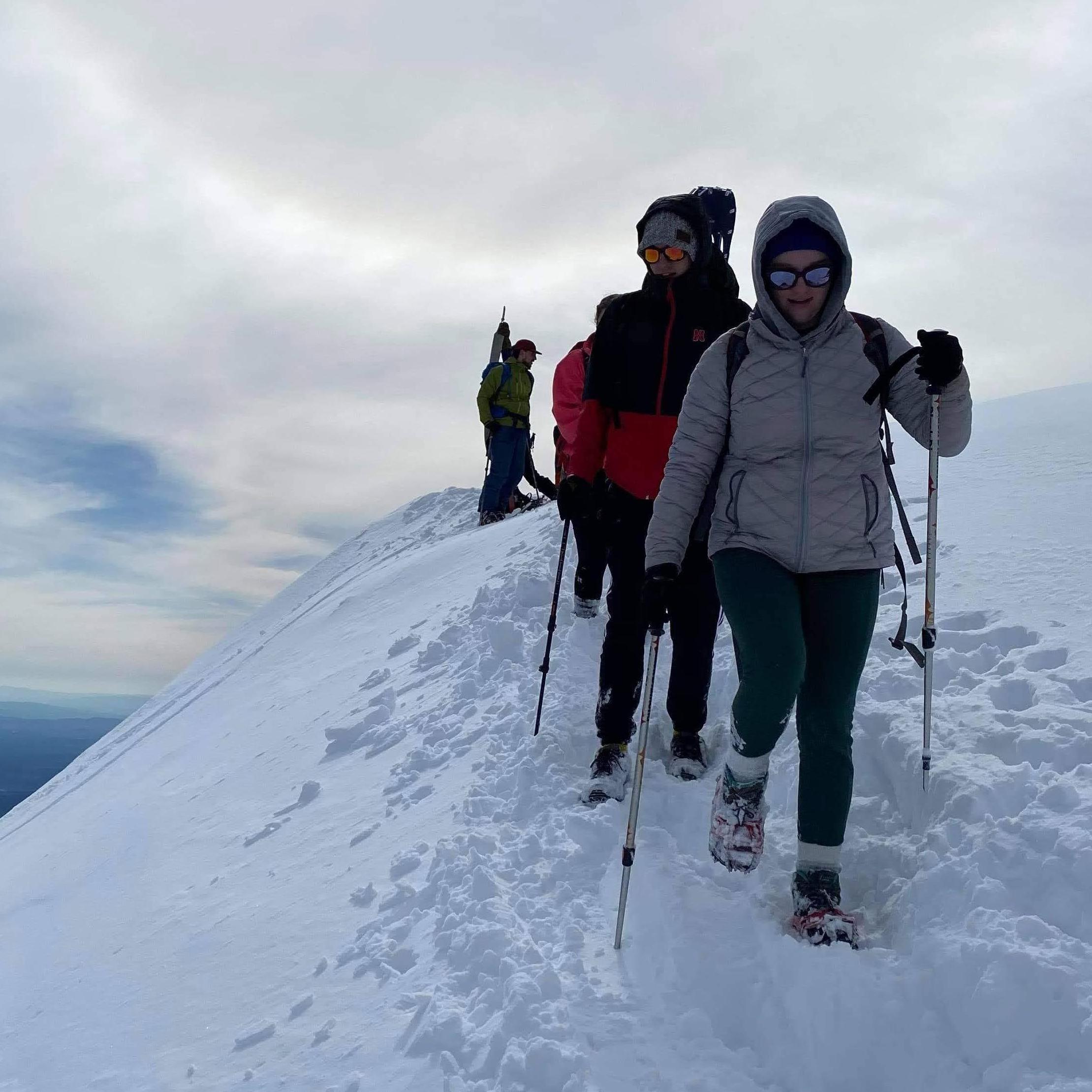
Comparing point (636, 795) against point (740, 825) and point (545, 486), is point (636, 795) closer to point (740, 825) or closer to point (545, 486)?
point (740, 825)

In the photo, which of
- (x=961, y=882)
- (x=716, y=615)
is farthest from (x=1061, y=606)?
(x=961, y=882)

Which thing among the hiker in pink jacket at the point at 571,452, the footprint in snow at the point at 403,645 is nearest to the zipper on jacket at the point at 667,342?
the hiker in pink jacket at the point at 571,452

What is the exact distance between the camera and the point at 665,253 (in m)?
3.92

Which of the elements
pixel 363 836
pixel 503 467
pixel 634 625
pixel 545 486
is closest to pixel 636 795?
pixel 634 625

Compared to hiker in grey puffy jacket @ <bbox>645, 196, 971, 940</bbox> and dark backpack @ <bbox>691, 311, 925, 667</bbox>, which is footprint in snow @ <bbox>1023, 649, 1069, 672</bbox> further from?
hiker in grey puffy jacket @ <bbox>645, 196, 971, 940</bbox>

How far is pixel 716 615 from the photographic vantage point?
4.02 m

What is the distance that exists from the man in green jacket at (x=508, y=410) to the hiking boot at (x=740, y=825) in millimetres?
9237

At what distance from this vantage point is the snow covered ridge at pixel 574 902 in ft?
7.97

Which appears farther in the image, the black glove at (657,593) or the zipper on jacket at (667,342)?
the zipper on jacket at (667,342)

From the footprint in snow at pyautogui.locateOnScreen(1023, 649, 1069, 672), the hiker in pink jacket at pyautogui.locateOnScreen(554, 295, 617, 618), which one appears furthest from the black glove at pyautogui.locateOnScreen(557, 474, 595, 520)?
the footprint in snow at pyautogui.locateOnScreen(1023, 649, 1069, 672)

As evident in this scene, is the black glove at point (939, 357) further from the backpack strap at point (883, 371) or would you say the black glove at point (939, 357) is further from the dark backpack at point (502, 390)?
the dark backpack at point (502, 390)

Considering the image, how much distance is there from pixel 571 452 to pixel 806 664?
5.78 feet

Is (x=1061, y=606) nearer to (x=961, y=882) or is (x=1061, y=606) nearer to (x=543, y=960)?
(x=961, y=882)

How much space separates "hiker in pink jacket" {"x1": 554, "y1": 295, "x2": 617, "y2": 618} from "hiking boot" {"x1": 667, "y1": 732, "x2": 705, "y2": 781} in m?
1.07
